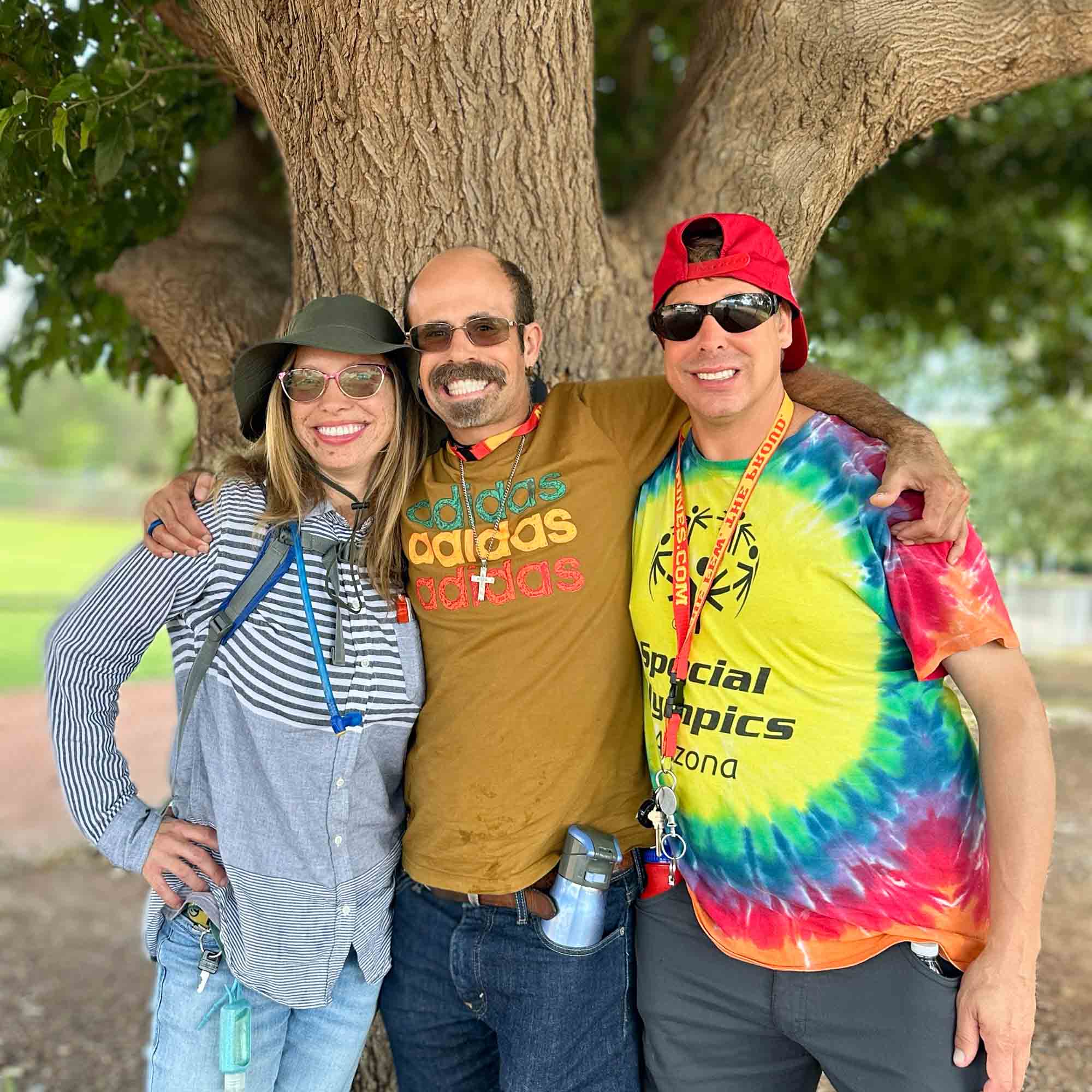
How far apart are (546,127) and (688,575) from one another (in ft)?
4.93

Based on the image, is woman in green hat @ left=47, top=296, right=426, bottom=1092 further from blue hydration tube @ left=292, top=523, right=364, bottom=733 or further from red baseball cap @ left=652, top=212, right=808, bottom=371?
red baseball cap @ left=652, top=212, right=808, bottom=371

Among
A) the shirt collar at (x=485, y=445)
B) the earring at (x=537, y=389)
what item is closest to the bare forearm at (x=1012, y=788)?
the shirt collar at (x=485, y=445)

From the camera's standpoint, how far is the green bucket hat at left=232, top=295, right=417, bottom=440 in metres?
2.61

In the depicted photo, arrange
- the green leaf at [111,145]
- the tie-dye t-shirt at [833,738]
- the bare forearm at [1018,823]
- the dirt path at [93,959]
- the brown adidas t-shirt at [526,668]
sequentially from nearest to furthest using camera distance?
the bare forearm at [1018,823]
the tie-dye t-shirt at [833,738]
the brown adidas t-shirt at [526,668]
the green leaf at [111,145]
the dirt path at [93,959]

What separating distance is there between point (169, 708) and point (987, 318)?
10630mm

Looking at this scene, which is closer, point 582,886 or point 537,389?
point 582,886

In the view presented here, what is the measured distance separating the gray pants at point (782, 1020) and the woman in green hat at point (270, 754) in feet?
→ 2.23

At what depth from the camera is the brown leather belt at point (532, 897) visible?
97.0 inches

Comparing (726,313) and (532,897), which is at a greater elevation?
(726,313)

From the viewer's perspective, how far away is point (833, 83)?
3303 mm

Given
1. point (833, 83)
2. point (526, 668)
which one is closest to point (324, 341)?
point (526, 668)

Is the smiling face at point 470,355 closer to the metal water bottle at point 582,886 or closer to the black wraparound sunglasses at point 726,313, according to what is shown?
the black wraparound sunglasses at point 726,313

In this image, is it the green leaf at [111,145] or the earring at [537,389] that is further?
the green leaf at [111,145]

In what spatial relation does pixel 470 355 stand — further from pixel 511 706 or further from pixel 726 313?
pixel 511 706
